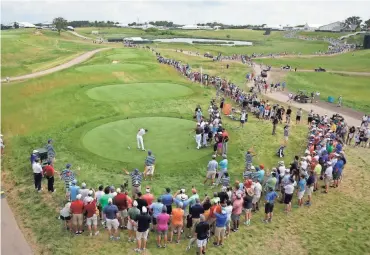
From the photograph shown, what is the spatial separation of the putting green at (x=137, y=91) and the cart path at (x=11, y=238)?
21.2m

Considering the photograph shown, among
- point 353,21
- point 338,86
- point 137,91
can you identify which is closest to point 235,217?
point 137,91

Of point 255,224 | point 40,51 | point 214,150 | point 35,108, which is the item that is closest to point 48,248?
point 255,224

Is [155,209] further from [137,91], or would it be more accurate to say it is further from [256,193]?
[137,91]

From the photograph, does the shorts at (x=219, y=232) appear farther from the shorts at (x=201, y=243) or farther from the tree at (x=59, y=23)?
the tree at (x=59, y=23)

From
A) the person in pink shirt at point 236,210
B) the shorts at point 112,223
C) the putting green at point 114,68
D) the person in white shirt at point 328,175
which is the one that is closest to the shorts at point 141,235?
the shorts at point 112,223

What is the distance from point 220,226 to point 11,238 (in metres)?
8.73

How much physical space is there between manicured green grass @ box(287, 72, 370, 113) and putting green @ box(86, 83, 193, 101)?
19.2 meters

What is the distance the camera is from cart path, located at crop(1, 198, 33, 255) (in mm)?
14520

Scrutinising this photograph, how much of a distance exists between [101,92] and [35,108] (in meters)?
7.83

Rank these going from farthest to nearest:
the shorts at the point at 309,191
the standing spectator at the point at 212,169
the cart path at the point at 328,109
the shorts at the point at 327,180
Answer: the cart path at the point at 328,109 → the shorts at the point at 327,180 → the standing spectator at the point at 212,169 → the shorts at the point at 309,191

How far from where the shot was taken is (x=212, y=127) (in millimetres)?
24625

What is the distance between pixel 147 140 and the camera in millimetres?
24594

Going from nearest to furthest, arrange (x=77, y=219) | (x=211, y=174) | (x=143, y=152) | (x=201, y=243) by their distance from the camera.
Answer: (x=201, y=243) < (x=77, y=219) < (x=211, y=174) < (x=143, y=152)

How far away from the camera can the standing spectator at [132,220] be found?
46.9 ft
